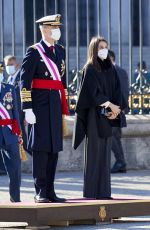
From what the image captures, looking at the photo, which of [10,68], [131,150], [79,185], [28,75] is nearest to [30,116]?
[28,75]

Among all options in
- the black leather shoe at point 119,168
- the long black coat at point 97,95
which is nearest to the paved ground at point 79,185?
the black leather shoe at point 119,168

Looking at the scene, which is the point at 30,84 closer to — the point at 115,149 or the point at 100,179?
the point at 100,179

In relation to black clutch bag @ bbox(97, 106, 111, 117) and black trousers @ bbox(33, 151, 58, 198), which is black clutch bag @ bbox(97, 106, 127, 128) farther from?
black trousers @ bbox(33, 151, 58, 198)

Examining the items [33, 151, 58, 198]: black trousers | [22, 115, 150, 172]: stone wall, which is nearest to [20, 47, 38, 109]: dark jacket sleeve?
[33, 151, 58, 198]: black trousers

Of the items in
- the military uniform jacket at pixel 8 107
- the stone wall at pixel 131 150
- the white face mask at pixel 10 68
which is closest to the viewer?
the military uniform jacket at pixel 8 107

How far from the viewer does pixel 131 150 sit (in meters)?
13.1

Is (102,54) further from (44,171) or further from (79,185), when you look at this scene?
(79,185)

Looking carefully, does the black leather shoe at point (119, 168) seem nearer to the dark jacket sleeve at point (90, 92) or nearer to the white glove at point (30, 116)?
the dark jacket sleeve at point (90, 92)

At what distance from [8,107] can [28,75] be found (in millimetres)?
669

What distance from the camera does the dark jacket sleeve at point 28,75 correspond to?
347 inches

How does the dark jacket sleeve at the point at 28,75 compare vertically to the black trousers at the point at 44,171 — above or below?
above

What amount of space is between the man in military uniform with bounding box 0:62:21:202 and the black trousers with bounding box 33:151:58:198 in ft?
1.64

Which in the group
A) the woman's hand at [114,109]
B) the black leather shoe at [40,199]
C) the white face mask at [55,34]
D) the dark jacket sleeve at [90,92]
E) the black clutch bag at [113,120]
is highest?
the white face mask at [55,34]

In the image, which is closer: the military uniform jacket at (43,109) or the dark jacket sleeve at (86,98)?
the military uniform jacket at (43,109)
